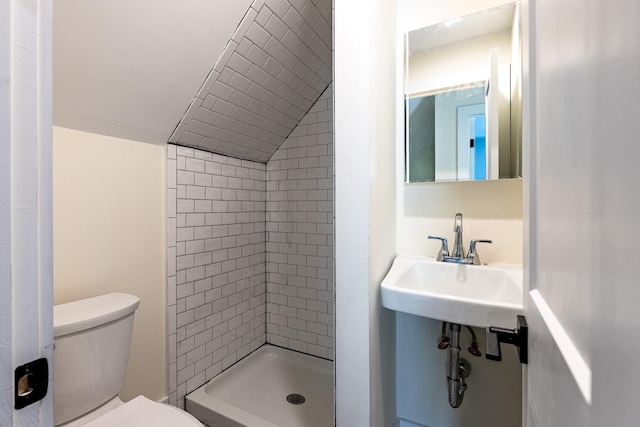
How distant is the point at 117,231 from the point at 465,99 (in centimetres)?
180

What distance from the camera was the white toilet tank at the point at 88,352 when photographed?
110 cm

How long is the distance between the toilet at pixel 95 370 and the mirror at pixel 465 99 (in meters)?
1.47

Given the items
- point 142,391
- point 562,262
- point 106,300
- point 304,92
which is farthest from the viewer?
point 304,92

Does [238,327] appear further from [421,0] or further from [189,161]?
[421,0]

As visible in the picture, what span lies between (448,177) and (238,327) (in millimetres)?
1743

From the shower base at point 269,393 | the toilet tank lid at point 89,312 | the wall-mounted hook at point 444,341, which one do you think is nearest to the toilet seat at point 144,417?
the toilet tank lid at point 89,312

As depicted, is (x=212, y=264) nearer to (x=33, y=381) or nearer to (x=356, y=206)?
(x=356, y=206)

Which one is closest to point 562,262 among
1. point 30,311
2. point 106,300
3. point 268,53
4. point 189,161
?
point 30,311

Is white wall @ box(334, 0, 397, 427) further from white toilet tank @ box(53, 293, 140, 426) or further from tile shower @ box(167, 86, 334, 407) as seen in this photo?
tile shower @ box(167, 86, 334, 407)

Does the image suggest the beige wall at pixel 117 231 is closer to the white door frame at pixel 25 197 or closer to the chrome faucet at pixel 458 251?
the white door frame at pixel 25 197

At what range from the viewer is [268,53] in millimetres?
1684

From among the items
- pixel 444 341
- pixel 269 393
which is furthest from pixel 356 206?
pixel 269 393

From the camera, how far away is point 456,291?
1.32 metres

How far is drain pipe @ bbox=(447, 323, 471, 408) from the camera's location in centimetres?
128
